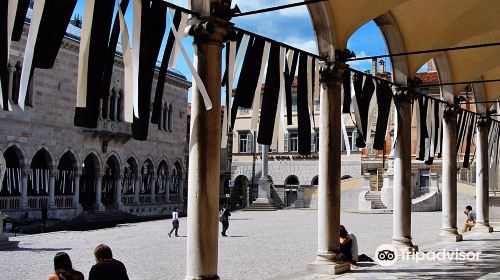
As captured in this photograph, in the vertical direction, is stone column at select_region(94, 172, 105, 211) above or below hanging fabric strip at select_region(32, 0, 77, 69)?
below

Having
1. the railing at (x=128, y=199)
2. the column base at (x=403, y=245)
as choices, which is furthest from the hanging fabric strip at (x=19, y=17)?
the railing at (x=128, y=199)

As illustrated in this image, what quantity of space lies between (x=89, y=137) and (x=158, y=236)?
13.9 metres

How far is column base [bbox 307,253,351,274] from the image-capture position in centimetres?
1051

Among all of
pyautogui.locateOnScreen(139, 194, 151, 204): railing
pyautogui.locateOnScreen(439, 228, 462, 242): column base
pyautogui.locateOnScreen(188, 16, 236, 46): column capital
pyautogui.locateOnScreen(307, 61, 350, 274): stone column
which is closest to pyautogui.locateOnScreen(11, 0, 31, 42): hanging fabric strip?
pyautogui.locateOnScreen(188, 16, 236, 46): column capital

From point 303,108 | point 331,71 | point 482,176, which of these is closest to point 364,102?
point 331,71

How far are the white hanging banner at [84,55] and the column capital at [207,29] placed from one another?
1516 millimetres

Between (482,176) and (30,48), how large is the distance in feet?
56.8

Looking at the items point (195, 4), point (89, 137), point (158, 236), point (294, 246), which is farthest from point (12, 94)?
point (195, 4)

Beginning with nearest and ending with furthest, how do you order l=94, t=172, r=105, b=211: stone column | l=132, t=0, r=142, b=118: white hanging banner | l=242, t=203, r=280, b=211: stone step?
l=132, t=0, r=142, b=118: white hanging banner
l=94, t=172, r=105, b=211: stone column
l=242, t=203, r=280, b=211: stone step

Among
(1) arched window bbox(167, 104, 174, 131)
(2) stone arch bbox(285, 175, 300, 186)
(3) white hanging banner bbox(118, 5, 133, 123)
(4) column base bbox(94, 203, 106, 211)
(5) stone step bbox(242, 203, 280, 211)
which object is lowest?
(5) stone step bbox(242, 203, 280, 211)

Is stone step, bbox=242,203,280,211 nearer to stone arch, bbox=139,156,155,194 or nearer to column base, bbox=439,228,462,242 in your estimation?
stone arch, bbox=139,156,155,194

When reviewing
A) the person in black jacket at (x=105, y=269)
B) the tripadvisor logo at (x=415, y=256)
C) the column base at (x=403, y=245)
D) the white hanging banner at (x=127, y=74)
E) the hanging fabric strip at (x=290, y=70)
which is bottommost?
the tripadvisor logo at (x=415, y=256)

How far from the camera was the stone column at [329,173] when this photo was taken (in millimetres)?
10727

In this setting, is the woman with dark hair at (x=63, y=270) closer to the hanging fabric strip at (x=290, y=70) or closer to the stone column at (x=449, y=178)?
the hanging fabric strip at (x=290, y=70)
